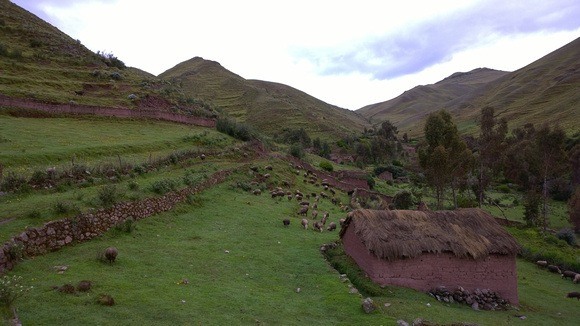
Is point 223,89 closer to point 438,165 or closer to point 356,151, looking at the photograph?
point 356,151

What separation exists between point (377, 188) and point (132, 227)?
37.4 m

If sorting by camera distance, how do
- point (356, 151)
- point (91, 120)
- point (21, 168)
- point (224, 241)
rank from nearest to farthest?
1. point (224, 241)
2. point (21, 168)
3. point (91, 120)
4. point (356, 151)

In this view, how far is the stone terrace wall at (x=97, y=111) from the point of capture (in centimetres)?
3388

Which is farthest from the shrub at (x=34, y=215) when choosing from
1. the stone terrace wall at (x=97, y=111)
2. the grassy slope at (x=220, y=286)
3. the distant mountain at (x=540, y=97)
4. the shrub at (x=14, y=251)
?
the distant mountain at (x=540, y=97)

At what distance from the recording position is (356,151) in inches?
3346

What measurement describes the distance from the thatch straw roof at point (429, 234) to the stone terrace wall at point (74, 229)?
949 centimetres

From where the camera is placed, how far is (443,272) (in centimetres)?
1756

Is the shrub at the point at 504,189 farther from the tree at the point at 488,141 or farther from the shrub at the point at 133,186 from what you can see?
the shrub at the point at 133,186

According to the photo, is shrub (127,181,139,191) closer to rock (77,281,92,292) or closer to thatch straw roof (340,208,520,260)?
rock (77,281,92,292)

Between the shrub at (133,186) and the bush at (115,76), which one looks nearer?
the shrub at (133,186)

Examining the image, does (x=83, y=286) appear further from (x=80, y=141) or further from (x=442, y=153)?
(x=442, y=153)

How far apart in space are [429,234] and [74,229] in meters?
14.3

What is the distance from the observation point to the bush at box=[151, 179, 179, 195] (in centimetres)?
2155

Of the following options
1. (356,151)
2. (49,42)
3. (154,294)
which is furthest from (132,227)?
(356,151)
